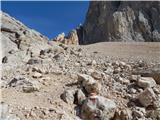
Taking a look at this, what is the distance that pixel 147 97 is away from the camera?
8.49 metres

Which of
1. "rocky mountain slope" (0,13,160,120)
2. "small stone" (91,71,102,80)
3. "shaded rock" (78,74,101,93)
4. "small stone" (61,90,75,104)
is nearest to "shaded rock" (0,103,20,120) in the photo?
"rocky mountain slope" (0,13,160,120)

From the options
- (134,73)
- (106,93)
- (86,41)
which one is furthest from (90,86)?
(86,41)

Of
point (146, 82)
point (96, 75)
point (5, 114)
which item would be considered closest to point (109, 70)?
point (96, 75)

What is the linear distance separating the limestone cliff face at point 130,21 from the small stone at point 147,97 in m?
28.1

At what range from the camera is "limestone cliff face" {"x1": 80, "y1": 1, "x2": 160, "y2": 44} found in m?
37.4

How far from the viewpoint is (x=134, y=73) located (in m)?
10.3

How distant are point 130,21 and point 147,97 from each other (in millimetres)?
30875

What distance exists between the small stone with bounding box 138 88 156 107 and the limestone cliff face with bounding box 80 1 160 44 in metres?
28.1

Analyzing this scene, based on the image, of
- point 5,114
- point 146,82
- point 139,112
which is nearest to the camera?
point 5,114

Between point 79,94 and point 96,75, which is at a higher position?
point 96,75

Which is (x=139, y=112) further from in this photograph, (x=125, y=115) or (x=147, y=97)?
(x=147, y=97)

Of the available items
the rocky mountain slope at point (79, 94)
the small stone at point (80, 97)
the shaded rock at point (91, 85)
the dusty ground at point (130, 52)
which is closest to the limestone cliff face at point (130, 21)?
the dusty ground at point (130, 52)

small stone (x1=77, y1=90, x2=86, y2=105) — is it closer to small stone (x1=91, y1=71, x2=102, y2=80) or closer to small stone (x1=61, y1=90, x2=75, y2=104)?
small stone (x1=61, y1=90, x2=75, y2=104)

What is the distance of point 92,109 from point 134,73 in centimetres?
262
